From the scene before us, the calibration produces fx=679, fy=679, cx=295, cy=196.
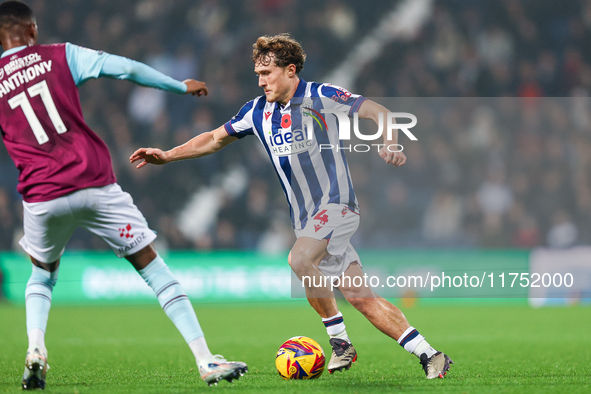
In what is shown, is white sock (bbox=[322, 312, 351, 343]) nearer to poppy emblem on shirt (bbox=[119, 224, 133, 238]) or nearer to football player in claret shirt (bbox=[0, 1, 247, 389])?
football player in claret shirt (bbox=[0, 1, 247, 389])

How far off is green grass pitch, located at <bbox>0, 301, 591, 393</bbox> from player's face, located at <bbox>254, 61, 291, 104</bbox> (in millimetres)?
1952

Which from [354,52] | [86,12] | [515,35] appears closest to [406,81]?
[354,52]

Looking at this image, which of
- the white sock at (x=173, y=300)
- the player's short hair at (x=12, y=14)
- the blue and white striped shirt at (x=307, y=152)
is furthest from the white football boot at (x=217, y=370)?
the player's short hair at (x=12, y=14)

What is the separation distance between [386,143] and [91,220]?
1.87 meters

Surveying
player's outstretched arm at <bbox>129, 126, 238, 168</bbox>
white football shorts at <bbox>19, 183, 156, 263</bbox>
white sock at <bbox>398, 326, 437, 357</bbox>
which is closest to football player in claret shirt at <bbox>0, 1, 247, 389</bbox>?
white football shorts at <bbox>19, 183, 156, 263</bbox>

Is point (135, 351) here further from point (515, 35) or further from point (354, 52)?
point (515, 35)

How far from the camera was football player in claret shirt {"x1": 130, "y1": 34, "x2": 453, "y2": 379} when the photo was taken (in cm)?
464

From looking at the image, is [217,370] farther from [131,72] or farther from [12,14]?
[12,14]

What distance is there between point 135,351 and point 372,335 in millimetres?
3010

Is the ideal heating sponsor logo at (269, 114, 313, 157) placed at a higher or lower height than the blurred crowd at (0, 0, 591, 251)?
lower

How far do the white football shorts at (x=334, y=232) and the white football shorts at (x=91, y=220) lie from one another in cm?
125

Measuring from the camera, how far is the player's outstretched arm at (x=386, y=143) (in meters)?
4.12

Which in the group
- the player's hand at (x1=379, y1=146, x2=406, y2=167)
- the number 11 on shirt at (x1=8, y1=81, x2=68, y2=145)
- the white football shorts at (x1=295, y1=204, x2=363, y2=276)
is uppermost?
the number 11 on shirt at (x1=8, y1=81, x2=68, y2=145)

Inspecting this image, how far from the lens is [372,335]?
324 inches
